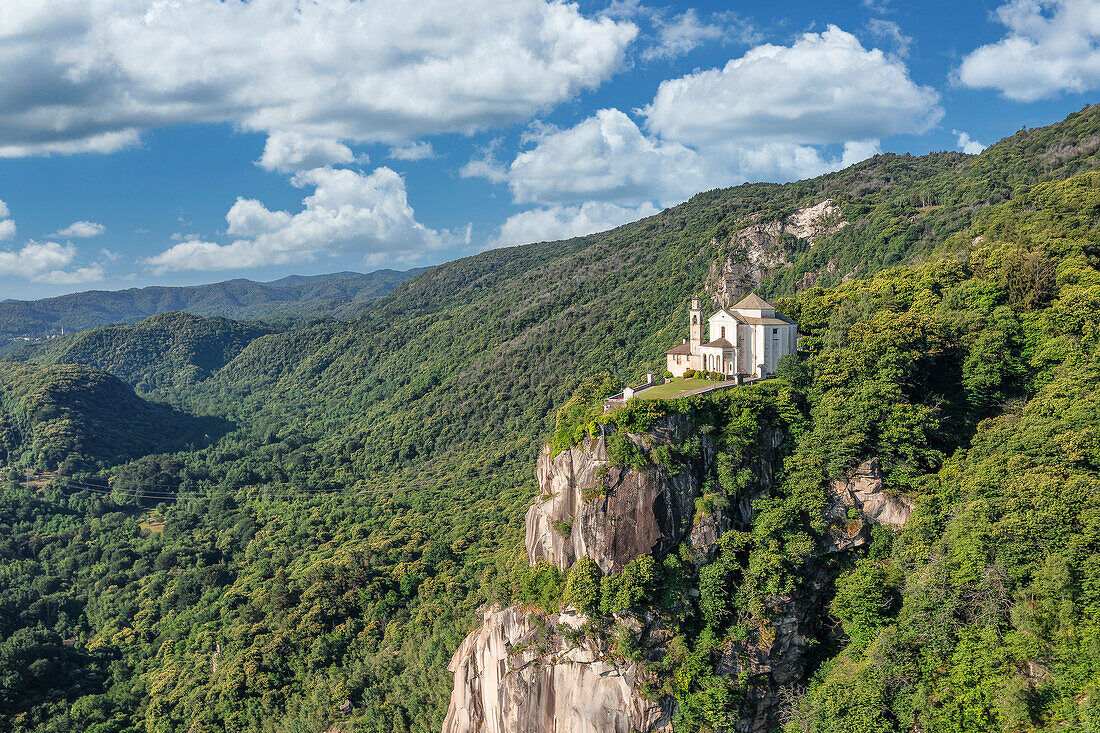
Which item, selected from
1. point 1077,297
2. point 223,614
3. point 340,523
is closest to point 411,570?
point 223,614

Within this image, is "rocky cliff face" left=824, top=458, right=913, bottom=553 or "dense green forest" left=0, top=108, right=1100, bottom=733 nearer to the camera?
"dense green forest" left=0, top=108, right=1100, bottom=733

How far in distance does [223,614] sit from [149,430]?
12313cm

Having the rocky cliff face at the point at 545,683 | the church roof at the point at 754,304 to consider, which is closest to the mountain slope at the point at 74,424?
the rocky cliff face at the point at 545,683

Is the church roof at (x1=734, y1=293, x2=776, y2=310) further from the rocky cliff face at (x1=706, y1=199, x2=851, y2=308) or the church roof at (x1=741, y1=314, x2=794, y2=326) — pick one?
the rocky cliff face at (x1=706, y1=199, x2=851, y2=308)

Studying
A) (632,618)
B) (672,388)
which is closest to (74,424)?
(672,388)

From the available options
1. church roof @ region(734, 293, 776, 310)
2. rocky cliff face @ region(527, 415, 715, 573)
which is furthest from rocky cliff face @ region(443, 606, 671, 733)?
church roof @ region(734, 293, 776, 310)

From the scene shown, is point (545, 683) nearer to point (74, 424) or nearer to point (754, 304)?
point (754, 304)

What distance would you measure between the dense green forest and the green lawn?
3.77m

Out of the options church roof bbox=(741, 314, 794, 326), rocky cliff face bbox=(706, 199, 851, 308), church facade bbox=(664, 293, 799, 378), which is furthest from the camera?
rocky cliff face bbox=(706, 199, 851, 308)

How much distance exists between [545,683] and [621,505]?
45.5 feet

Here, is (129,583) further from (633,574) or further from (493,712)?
(633,574)

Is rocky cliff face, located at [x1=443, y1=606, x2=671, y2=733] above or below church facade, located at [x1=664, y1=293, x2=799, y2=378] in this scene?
below

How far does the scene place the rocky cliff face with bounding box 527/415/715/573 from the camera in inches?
1892

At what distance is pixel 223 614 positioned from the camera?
3438 inches
